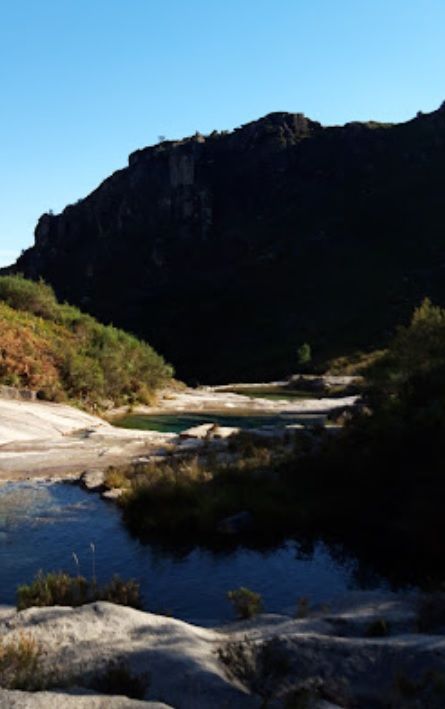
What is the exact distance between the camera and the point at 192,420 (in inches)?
1651

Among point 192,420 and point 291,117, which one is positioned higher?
point 291,117

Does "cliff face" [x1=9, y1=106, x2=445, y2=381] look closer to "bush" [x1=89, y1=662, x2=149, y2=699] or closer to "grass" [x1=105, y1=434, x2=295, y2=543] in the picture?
"grass" [x1=105, y1=434, x2=295, y2=543]

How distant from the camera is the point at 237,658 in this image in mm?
8102

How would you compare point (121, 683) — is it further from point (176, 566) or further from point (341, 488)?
point (341, 488)

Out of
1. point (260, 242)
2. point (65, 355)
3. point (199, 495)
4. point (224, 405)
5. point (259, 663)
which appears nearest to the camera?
point (259, 663)

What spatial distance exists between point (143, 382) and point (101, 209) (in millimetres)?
142708

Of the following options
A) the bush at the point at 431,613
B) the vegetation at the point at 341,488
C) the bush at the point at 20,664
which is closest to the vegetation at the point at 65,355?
the vegetation at the point at 341,488

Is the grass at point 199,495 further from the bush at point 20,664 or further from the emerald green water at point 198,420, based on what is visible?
the emerald green water at point 198,420

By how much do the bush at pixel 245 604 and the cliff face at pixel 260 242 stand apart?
89468mm

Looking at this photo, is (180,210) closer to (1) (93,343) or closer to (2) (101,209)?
(2) (101,209)

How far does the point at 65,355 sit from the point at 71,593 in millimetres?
31986

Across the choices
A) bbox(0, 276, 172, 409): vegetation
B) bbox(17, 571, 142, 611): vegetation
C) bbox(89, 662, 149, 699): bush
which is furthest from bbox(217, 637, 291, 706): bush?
bbox(0, 276, 172, 409): vegetation

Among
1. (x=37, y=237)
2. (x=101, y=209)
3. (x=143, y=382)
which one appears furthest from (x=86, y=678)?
(x=37, y=237)

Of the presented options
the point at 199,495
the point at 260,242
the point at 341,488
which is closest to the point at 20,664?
the point at 199,495
